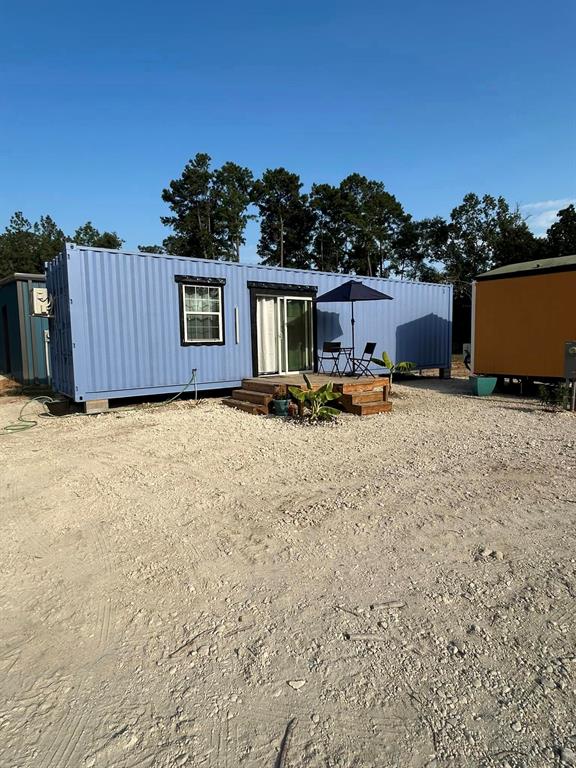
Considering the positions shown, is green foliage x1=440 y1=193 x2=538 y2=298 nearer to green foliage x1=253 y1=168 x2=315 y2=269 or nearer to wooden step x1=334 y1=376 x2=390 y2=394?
green foliage x1=253 y1=168 x2=315 y2=269

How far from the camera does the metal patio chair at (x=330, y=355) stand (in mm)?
11039

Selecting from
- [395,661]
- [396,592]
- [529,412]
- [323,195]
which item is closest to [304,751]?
[395,661]

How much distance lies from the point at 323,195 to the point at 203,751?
37.9m

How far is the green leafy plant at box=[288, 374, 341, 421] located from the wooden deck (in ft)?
1.29

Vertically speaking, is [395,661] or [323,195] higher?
[323,195]

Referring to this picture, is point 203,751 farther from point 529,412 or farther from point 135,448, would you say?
point 529,412

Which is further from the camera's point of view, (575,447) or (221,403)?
(221,403)

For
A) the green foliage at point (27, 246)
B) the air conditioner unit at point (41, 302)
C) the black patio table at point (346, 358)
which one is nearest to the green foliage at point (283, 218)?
the green foliage at point (27, 246)

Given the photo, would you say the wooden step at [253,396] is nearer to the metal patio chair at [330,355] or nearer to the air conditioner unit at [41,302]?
the metal patio chair at [330,355]

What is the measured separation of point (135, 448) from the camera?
20.5 ft

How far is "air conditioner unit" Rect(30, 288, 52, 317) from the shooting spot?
31.7 ft

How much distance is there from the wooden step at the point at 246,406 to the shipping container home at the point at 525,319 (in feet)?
18.7

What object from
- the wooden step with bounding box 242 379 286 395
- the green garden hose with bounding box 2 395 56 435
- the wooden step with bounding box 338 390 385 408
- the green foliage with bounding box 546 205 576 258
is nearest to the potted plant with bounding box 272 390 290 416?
the wooden step with bounding box 242 379 286 395

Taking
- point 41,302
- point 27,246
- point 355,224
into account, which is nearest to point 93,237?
point 27,246
